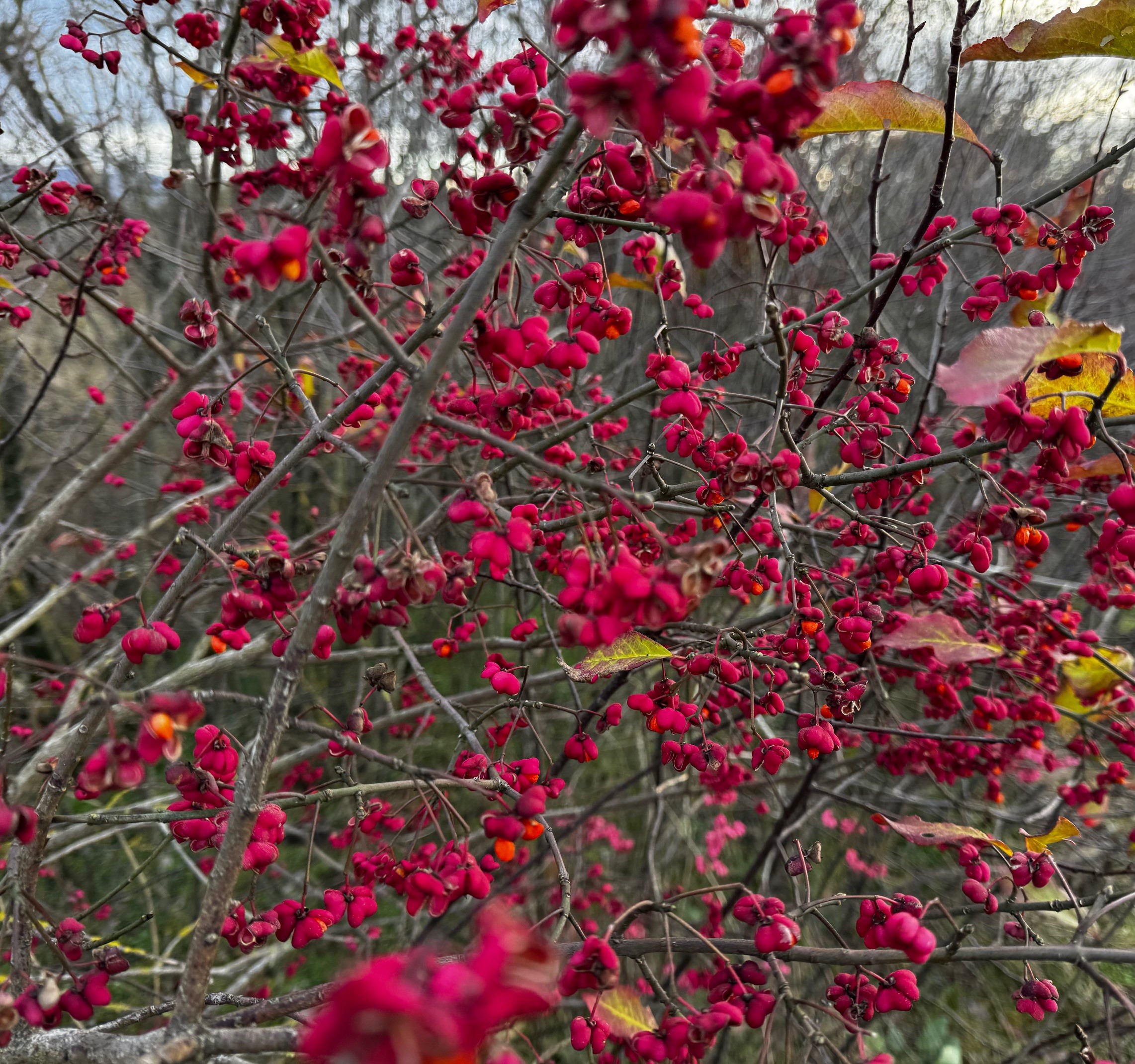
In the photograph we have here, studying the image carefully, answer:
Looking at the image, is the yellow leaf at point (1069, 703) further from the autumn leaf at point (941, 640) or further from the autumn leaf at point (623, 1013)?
the autumn leaf at point (623, 1013)

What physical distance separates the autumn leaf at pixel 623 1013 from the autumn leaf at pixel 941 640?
4.26 feet

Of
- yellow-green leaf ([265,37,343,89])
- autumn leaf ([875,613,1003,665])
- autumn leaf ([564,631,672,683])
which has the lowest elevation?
autumn leaf ([875,613,1003,665])

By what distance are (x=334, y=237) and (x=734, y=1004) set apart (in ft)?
6.83

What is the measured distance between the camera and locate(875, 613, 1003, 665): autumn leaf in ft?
7.26

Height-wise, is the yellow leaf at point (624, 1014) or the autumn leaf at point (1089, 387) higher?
the autumn leaf at point (1089, 387)

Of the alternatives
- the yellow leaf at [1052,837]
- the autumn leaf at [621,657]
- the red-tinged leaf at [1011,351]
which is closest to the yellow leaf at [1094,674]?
the yellow leaf at [1052,837]

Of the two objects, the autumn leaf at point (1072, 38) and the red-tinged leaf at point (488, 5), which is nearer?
the autumn leaf at point (1072, 38)

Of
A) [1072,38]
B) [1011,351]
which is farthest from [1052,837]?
[1072,38]

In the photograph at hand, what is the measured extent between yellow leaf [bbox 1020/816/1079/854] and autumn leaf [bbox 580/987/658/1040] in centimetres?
110

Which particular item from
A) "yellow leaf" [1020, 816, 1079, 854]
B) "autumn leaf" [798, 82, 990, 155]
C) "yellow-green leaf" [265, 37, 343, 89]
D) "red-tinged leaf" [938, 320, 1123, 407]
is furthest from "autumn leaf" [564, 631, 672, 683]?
"yellow-green leaf" [265, 37, 343, 89]

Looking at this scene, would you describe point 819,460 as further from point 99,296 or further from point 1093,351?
point 99,296

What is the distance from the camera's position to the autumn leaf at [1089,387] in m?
1.56

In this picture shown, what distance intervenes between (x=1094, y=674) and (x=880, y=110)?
103 inches

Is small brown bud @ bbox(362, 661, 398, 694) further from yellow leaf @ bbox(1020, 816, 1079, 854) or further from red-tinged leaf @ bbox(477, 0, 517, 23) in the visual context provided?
red-tinged leaf @ bbox(477, 0, 517, 23)
